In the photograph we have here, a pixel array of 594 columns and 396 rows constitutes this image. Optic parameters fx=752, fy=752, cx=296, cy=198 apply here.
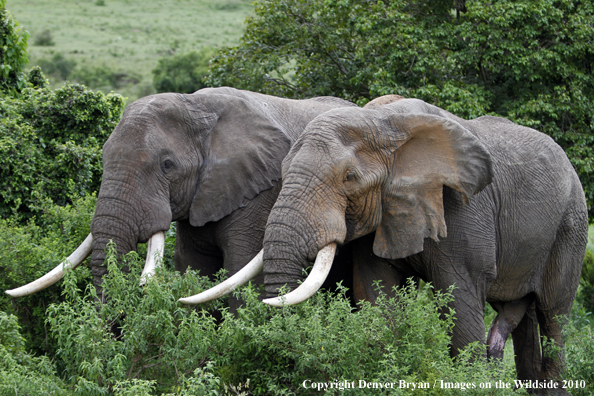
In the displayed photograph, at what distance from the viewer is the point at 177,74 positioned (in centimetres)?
3625


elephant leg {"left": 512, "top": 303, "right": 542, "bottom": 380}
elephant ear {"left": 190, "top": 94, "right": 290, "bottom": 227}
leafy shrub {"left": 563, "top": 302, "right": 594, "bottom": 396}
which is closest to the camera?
leafy shrub {"left": 563, "top": 302, "right": 594, "bottom": 396}

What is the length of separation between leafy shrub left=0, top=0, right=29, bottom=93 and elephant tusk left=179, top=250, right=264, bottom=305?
713 cm

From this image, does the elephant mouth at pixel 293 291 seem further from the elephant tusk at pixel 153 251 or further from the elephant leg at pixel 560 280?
the elephant leg at pixel 560 280

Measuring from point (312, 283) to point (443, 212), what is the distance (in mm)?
1260

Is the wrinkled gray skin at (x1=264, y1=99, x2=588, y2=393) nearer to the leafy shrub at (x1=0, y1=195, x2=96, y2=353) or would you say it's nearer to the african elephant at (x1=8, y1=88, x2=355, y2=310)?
the african elephant at (x1=8, y1=88, x2=355, y2=310)

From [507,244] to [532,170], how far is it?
69cm

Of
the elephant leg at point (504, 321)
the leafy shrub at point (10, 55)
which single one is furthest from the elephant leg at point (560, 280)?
the leafy shrub at point (10, 55)

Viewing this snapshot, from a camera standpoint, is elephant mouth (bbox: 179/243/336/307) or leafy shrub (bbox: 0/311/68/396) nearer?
leafy shrub (bbox: 0/311/68/396)

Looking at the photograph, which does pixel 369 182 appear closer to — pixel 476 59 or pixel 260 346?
pixel 260 346

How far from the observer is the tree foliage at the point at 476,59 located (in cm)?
1141

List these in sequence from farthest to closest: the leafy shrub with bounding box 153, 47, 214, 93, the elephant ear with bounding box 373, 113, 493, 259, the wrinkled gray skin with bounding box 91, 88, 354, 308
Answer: the leafy shrub with bounding box 153, 47, 214, 93
the wrinkled gray skin with bounding box 91, 88, 354, 308
the elephant ear with bounding box 373, 113, 493, 259

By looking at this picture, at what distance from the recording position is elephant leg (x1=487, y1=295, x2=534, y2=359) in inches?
269

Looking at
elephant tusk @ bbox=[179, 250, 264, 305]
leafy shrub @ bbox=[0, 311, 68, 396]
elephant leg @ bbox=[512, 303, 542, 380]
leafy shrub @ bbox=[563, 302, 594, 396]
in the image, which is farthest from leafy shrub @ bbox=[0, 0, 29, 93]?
leafy shrub @ bbox=[563, 302, 594, 396]

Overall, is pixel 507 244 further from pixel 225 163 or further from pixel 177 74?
pixel 177 74
